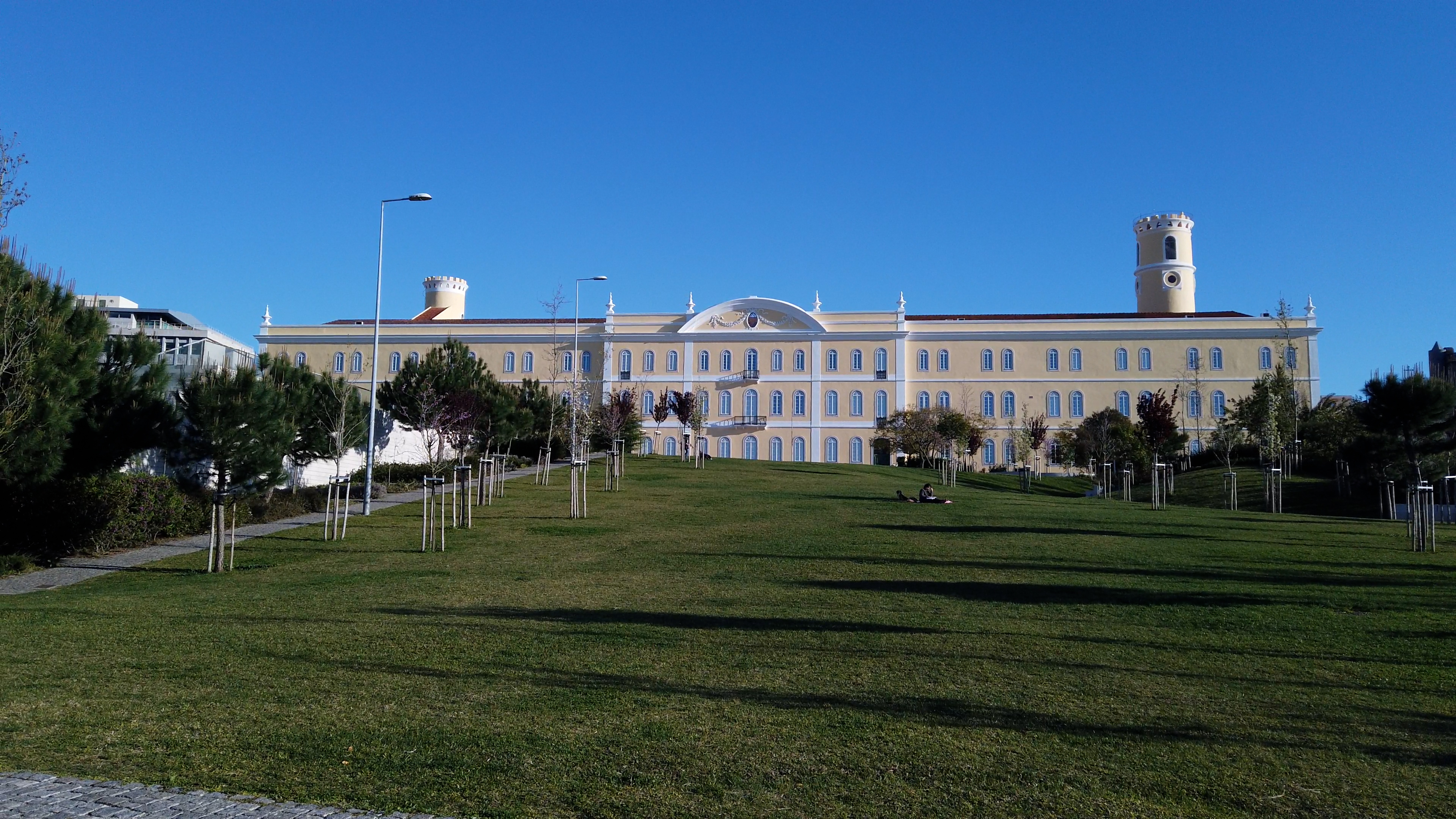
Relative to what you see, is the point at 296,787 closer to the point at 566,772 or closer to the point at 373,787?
the point at 373,787

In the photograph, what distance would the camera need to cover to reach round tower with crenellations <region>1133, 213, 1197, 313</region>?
232 ft

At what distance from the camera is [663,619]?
9086 millimetres

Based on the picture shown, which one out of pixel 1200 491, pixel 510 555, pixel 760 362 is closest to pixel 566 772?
pixel 510 555

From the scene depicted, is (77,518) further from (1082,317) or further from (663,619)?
(1082,317)

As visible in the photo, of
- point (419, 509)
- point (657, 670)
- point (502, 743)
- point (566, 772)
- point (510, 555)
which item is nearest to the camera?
point (566, 772)

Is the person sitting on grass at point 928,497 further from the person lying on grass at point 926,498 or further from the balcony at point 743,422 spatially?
the balcony at point 743,422

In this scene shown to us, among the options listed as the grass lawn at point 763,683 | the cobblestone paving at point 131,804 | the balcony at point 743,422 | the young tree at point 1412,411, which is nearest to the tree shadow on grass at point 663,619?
the grass lawn at point 763,683

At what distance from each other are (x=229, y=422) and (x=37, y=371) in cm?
235

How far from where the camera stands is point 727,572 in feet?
39.5

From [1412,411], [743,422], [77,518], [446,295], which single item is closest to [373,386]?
[77,518]

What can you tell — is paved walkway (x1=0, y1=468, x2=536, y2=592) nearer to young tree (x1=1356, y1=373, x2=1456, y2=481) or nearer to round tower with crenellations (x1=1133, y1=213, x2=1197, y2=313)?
young tree (x1=1356, y1=373, x2=1456, y2=481)

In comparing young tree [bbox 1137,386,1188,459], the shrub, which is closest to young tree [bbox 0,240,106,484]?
the shrub

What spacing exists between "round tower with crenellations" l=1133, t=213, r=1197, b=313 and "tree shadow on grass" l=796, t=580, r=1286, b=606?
65037 millimetres

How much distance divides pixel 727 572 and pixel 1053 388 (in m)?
54.0
